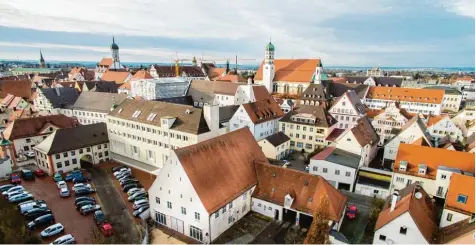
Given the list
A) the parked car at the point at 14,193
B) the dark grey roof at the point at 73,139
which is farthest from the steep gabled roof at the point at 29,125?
the parked car at the point at 14,193

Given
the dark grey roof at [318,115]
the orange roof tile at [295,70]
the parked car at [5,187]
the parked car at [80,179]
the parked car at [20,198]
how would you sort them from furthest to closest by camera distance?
the orange roof tile at [295,70] < the dark grey roof at [318,115] < the parked car at [80,179] < the parked car at [5,187] < the parked car at [20,198]

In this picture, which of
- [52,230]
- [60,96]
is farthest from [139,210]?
[60,96]

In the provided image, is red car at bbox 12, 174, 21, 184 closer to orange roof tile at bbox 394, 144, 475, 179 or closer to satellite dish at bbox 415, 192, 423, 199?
satellite dish at bbox 415, 192, 423, 199

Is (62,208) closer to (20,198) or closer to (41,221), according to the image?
(41,221)

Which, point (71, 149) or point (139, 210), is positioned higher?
point (71, 149)

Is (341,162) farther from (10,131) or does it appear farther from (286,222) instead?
(10,131)

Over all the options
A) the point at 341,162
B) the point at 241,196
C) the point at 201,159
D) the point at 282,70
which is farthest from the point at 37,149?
the point at 282,70

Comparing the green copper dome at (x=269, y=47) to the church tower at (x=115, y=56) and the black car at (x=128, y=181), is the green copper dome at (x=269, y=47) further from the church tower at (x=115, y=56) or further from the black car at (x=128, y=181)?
the church tower at (x=115, y=56)
